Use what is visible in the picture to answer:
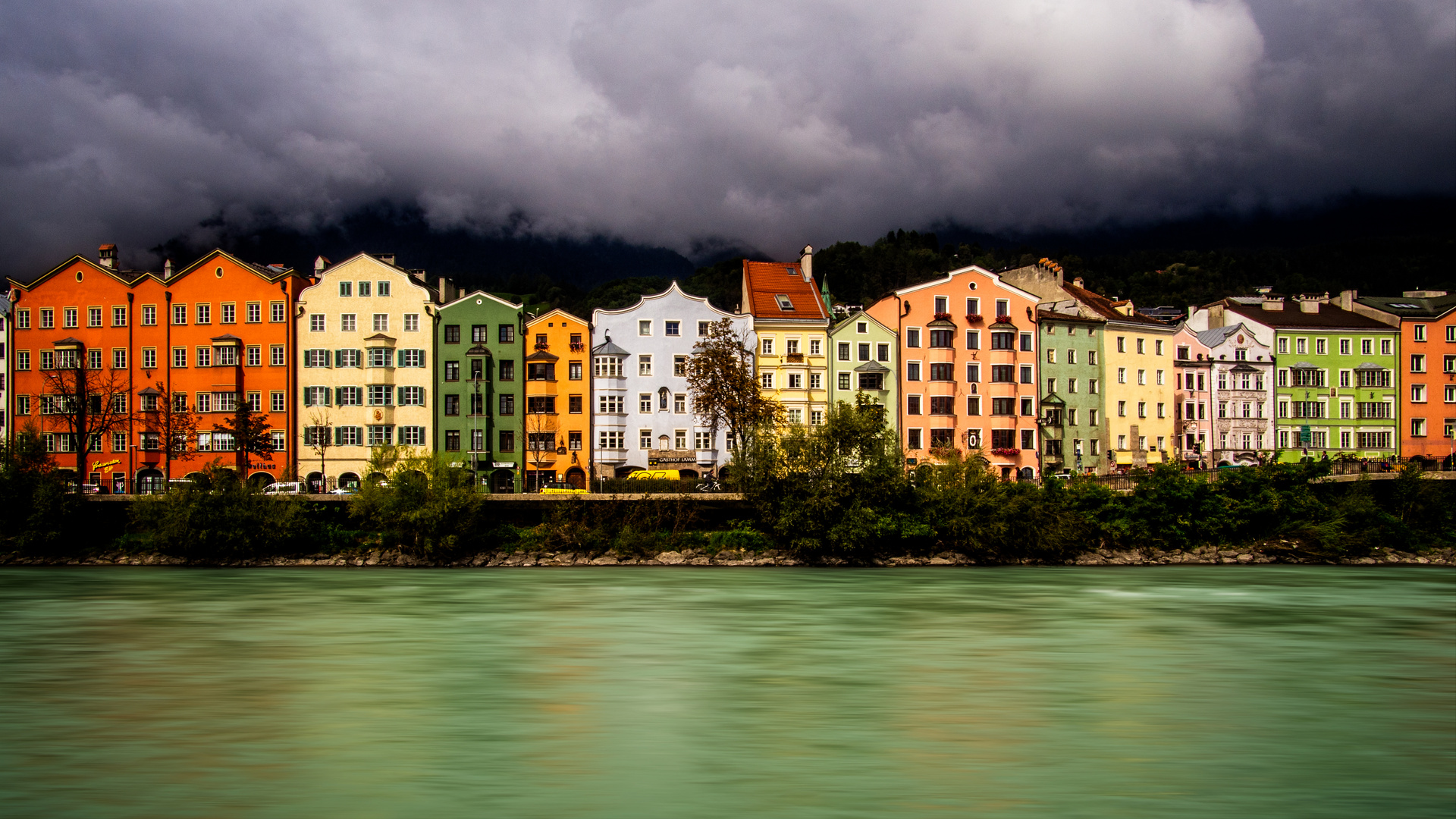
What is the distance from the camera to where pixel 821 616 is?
32.3 meters

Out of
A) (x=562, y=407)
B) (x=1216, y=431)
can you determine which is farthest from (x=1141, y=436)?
(x=562, y=407)

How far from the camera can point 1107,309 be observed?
80688 mm

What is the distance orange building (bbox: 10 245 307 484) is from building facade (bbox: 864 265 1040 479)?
42.8 meters

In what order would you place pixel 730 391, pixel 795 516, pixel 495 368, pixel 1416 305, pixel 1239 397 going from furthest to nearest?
pixel 1416 305
pixel 1239 397
pixel 495 368
pixel 730 391
pixel 795 516

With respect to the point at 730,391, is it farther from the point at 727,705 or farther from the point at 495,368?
the point at 727,705

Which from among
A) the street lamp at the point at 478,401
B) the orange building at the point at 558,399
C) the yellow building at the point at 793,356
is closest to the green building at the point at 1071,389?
the yellow building at the point at 793,356

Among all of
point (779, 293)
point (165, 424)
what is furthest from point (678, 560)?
point (165, 424)

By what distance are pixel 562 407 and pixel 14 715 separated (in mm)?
51296

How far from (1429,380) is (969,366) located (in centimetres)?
4182

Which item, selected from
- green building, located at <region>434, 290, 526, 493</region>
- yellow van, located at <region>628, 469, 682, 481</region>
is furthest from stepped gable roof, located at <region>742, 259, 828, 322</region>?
green building, located at <region>434, 290, 526, 493</region>

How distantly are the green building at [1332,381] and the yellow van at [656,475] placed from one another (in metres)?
50.2

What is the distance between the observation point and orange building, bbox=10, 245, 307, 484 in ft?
232

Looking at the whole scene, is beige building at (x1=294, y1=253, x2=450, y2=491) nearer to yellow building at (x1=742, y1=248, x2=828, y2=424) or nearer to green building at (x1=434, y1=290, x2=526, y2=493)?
green building at (x1=434, y1=290, x2=526, y2=493)

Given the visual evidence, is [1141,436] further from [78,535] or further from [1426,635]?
[78,535]
